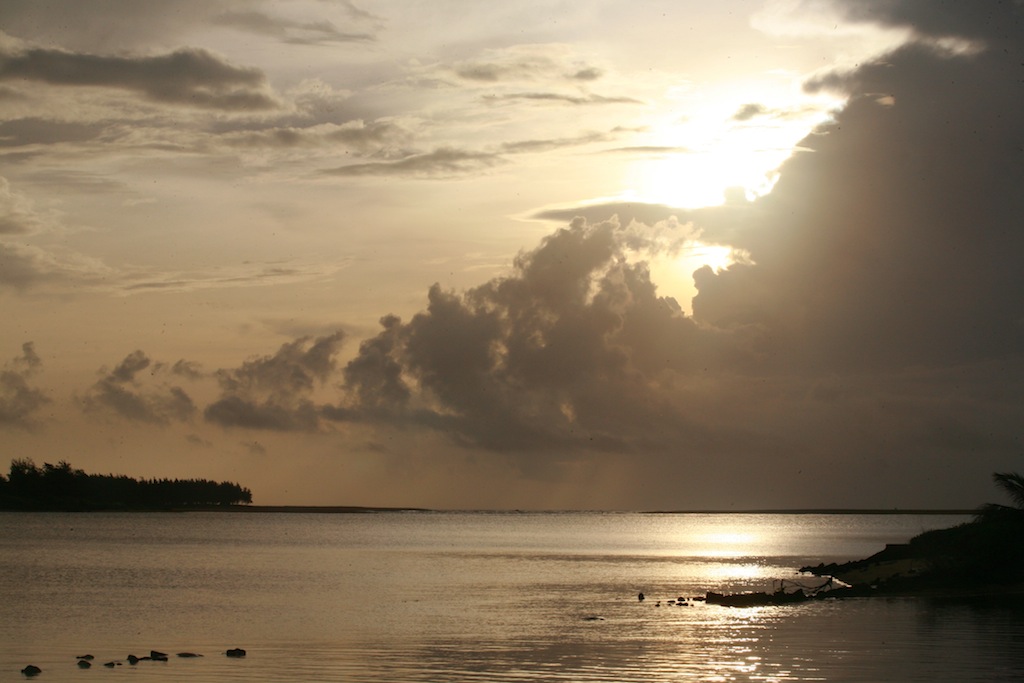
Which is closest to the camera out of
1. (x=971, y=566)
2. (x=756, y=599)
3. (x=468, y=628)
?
(x=468, y=628)

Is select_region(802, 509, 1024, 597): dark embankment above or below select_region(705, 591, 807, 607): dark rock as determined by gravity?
above

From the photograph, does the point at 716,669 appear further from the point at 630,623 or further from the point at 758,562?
the point at 758,562

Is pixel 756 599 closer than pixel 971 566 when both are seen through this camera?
Yes

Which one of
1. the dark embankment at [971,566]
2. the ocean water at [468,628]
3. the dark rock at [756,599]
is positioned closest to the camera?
the ocean water at [468,628]

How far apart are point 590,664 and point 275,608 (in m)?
27.9

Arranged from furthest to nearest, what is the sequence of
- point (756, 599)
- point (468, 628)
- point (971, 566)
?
point (971, 566) → point (756, 599) → point (468, 628)

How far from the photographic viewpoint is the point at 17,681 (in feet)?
123

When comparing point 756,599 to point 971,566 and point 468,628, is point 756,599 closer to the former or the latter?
point 971,566

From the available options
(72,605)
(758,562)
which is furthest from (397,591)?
(758,562)

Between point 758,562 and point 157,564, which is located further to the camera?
point 758,562

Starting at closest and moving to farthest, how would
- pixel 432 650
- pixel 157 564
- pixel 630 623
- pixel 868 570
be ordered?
pixel 432 650 < pixel 630 623 < pixel 868 570 < pixel 157 564

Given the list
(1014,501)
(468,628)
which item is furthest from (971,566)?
(468,628)

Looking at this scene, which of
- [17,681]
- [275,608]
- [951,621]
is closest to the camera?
[17,681]

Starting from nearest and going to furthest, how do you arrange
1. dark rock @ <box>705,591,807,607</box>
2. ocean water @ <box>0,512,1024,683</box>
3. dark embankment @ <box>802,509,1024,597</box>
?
ocean water @ <box>0,512,1024,683</box>, dark rock @ <box>705,591,807,607</box>, dark embankment @ <box>802,509,1024,597</box>
